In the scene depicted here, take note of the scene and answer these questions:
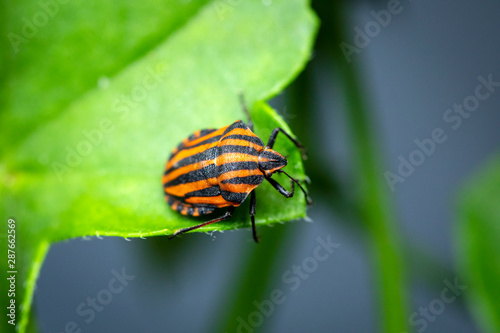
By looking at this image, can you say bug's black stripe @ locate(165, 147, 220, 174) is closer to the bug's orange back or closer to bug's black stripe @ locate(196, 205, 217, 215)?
the bug's orange back

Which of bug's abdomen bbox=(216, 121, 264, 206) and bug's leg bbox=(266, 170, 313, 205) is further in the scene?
bug's abdomen bbox=(216, 121, 264, 206)

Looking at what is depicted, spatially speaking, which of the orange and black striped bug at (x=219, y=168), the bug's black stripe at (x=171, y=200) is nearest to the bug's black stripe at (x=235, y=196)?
the orange and black striped bug at (x=219, y=168)

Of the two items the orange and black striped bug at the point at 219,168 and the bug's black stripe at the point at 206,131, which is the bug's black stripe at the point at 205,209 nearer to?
the orange and black striped bug at the point at 219,168

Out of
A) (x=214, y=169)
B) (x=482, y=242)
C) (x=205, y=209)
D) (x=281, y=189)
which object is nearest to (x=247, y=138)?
(x=214, y=169)

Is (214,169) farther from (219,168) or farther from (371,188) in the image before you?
(371,188)

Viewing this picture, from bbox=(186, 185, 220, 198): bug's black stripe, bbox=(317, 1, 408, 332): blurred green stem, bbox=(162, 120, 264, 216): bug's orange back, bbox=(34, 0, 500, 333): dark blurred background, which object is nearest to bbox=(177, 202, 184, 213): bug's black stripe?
bbox=(162, 120, 264, 216): bug's orange back

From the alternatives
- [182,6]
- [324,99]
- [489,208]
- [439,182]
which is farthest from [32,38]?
[439,182]
